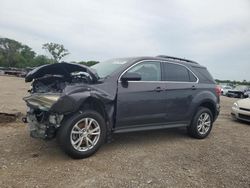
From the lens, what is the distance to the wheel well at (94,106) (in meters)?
4.25

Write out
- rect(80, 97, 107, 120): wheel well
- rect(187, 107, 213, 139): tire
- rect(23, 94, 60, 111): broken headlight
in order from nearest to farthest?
rect(23, 94, 60, 111): broken headlight → rect(80, 97, 107, 120): wheel well → rect(187, 107, 213, 139): tire

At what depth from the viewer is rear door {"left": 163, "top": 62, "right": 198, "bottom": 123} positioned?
5.35 meters

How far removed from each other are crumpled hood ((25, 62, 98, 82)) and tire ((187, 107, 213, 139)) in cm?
268

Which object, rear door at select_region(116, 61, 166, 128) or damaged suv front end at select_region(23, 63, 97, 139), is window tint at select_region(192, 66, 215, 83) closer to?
rear door at select_region(116, 61, 166, 128)

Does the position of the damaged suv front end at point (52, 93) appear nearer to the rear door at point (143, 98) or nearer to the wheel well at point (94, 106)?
the wheel well at point (94, 106)

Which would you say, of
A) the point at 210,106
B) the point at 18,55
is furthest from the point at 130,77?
the point at 18,55

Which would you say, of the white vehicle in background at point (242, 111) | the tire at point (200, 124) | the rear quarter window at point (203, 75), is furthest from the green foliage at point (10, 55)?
the tire at point (200, 124)

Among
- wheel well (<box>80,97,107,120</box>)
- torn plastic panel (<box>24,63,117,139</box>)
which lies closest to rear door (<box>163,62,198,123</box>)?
torn plastic panel (<box>24,63,117,139</box>)

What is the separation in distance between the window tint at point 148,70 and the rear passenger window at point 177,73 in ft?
0.72

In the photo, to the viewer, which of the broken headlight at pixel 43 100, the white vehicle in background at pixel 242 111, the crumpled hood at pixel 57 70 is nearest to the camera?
the broken headlight at pixel 43 100

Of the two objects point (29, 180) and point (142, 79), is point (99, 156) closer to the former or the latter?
point (29, 180)

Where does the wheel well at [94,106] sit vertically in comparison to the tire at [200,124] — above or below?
above

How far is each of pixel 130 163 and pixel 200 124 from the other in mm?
2508

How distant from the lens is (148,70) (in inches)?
204
